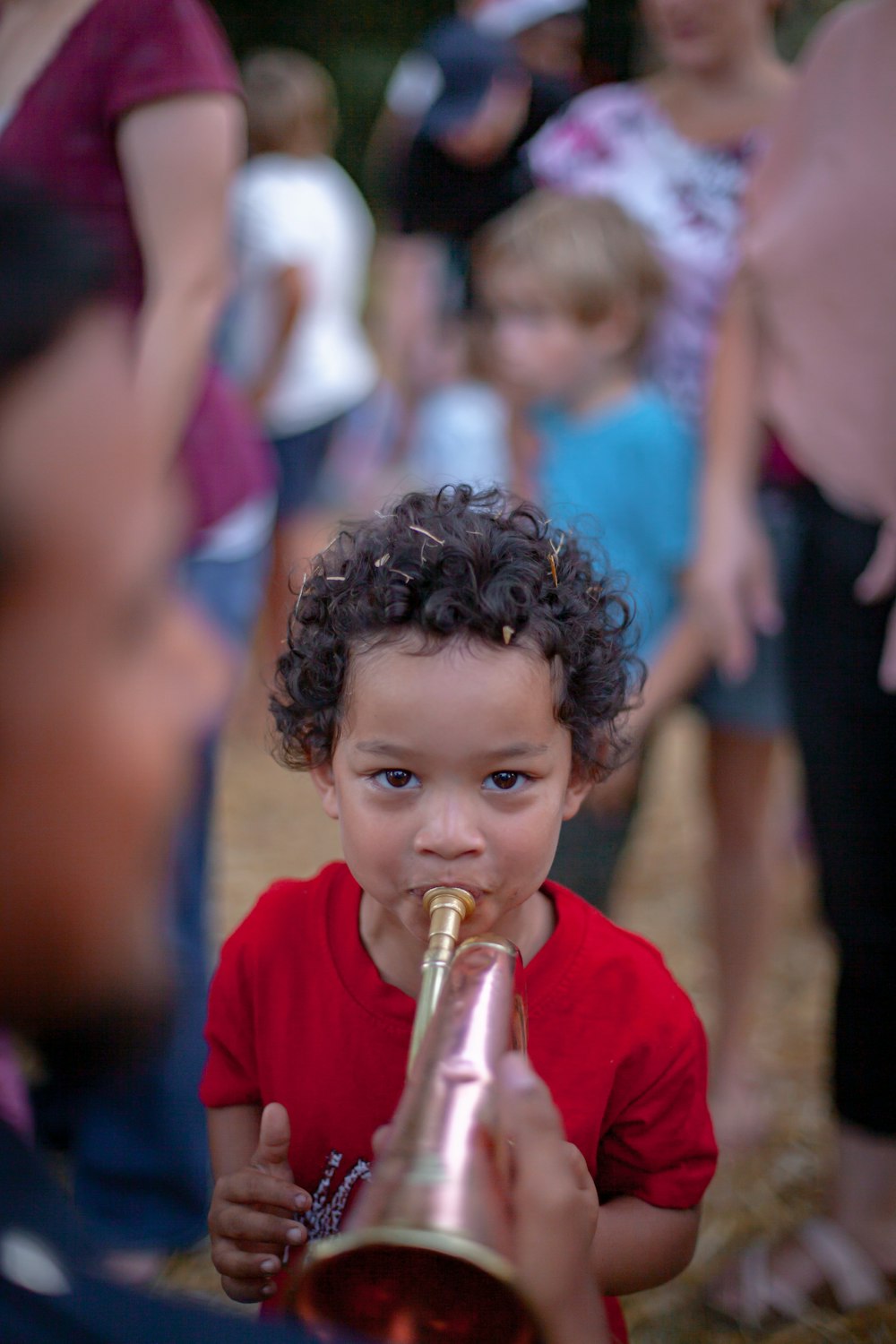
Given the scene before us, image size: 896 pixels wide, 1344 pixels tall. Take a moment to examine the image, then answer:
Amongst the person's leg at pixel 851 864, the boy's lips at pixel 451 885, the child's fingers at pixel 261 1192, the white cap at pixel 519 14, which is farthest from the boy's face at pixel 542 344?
the white cap at pixel 519 14

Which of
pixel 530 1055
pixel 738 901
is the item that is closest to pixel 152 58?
pixel 530 1055

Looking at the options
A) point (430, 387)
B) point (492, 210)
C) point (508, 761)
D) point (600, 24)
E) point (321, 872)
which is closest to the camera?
point (508, 761)

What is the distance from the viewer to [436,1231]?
93cm

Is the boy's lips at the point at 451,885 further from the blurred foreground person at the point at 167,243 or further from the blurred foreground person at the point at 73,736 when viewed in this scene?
the blurred foreground person at the point at 167,243

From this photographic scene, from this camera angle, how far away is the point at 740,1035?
2.87 m

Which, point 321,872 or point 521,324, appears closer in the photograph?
point 321,872

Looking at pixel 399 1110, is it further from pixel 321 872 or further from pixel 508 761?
pixel 321 872

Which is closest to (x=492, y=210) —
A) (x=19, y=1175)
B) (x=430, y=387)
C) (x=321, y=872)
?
(x=430, y=387)

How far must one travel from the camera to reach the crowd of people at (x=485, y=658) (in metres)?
0.91

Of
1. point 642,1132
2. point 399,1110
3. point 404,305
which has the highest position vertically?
point 399,1110

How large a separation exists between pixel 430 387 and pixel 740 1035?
367 cm

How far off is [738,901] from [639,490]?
0.98m

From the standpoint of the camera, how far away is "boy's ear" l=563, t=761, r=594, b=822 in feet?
4.79

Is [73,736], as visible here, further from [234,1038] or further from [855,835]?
[855,835]
